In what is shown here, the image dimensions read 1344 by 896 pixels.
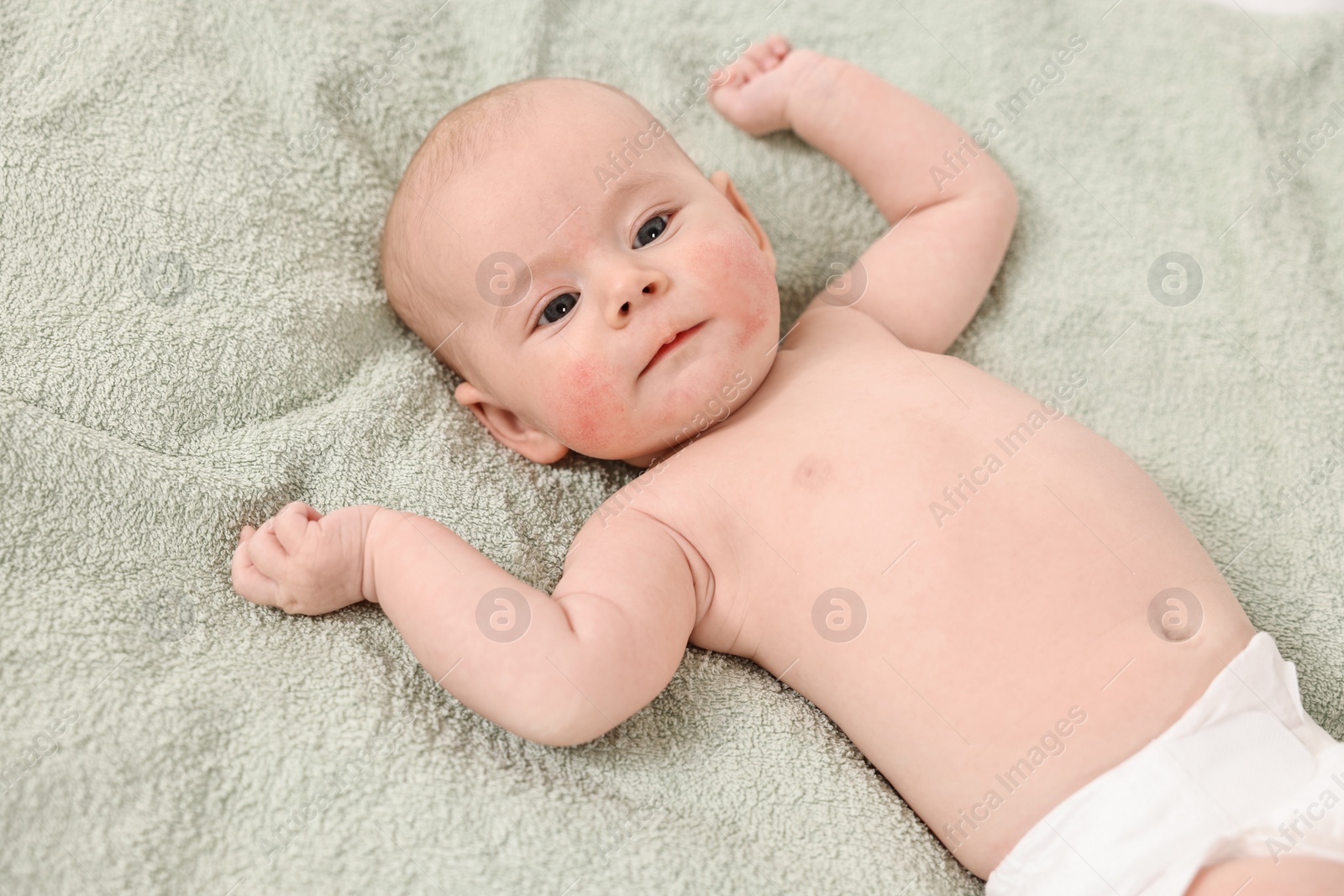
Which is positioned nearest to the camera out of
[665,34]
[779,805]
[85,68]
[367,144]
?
[779,805]

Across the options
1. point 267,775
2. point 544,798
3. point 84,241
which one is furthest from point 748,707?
point 84,241

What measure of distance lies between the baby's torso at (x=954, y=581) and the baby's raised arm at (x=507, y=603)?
0.12 meters

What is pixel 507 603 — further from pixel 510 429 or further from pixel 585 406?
pixel 510 429

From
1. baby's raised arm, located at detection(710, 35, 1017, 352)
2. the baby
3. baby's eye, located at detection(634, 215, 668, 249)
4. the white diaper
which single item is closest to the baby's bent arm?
baby's raised arm, located at detection(710, 35, 1017, 352)

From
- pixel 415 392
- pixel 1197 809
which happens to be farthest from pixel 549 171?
pixel 1197 809

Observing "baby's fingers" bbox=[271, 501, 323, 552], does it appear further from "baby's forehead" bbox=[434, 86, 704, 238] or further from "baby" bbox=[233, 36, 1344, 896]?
"baby's forehead" bbox=[434, 86, 704, 238]

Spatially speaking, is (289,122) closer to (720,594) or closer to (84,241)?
(84,241)

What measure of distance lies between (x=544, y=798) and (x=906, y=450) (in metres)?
0.61

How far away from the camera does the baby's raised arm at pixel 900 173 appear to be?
1.63m

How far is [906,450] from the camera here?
1.33 meters

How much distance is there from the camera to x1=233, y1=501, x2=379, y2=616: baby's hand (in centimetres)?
125

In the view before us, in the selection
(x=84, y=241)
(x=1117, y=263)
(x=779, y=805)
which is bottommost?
(x=779, y=805)

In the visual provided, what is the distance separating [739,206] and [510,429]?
1.61 feet

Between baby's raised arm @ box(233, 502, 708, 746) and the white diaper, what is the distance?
476mm
